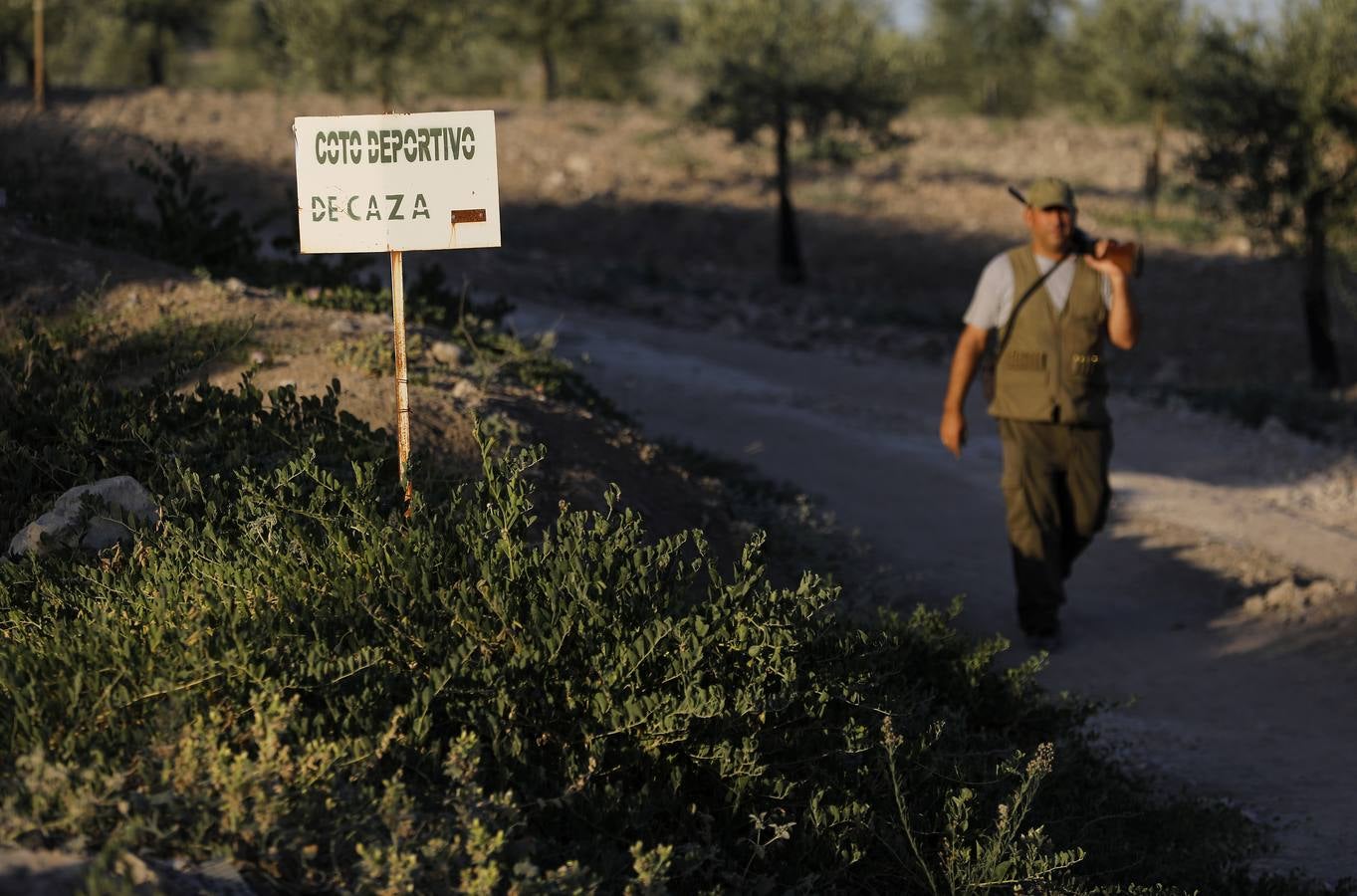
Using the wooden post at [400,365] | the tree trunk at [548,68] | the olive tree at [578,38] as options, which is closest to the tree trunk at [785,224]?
the olive tree at [578,38]

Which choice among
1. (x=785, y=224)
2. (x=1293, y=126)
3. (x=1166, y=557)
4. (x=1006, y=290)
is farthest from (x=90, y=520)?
(x=785, y=224)

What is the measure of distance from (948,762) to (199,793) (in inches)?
87.1

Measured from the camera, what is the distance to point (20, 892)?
2477 millimetres

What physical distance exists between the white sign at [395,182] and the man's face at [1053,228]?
3077 millimetres

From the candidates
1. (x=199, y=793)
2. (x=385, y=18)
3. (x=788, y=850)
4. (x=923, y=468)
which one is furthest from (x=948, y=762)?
(x=385, y=18)

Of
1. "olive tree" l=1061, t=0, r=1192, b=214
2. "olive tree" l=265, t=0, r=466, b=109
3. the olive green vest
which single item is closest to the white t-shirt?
the olive green vest

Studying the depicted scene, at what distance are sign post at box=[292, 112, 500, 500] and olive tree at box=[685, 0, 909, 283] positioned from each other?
1906 cm

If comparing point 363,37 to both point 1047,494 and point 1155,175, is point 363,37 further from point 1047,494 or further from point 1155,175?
point 1047,494

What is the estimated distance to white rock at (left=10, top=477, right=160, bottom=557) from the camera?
4.32 meters

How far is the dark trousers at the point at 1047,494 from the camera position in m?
6.84

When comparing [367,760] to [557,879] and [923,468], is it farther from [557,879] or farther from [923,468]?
[923,468]

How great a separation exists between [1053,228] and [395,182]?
3.37 meters

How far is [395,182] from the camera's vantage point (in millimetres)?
4598

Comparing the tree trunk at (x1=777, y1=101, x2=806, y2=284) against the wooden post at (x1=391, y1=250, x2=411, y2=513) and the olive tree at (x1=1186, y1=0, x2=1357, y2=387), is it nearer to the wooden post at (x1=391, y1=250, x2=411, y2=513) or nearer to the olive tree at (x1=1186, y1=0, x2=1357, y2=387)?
the olive tree at (x1=1186, y1=0, x2=1357, y2=387)
